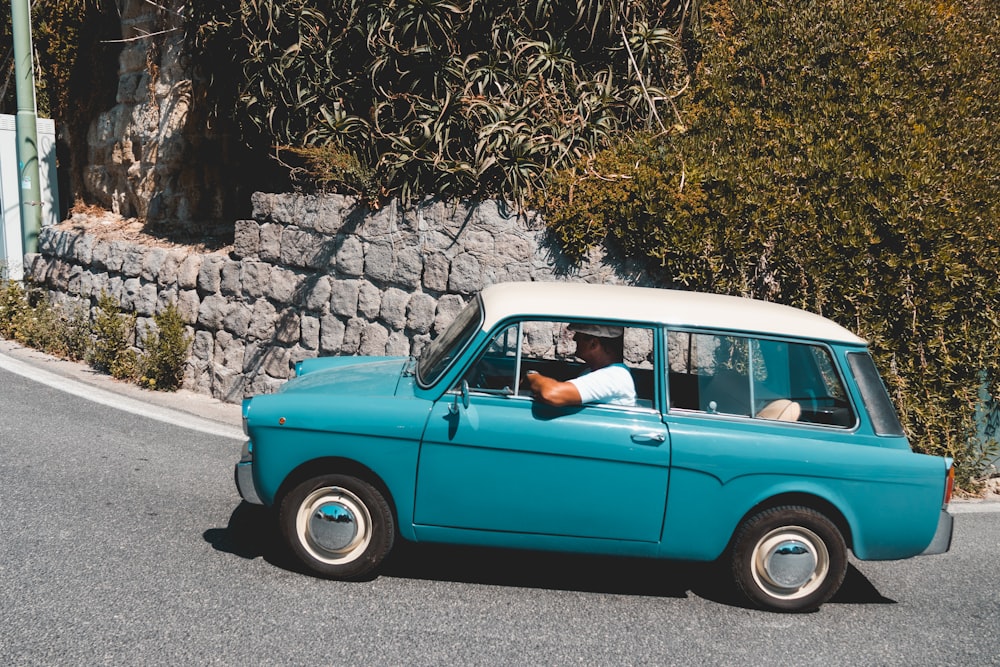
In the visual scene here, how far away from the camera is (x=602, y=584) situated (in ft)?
14.9

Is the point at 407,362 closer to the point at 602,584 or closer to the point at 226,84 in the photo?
the point at 602,584

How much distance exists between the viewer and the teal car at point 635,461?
4.12m

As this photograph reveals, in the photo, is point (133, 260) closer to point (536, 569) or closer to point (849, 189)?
point (536, 569)

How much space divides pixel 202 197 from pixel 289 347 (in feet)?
13.3

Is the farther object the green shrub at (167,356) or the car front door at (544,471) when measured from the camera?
the green shrub at (167,356)

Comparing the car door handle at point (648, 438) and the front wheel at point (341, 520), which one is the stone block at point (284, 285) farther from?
the car door handle at point (648, 438)

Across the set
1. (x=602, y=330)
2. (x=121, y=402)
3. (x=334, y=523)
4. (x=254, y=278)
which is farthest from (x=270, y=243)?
(x=602, y=330)

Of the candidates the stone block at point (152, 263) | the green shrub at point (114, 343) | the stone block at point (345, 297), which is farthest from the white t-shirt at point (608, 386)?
the stone block at point (152, 263)

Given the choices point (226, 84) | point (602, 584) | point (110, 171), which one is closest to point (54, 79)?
point (110, 171)

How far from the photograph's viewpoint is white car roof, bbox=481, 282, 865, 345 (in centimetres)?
428

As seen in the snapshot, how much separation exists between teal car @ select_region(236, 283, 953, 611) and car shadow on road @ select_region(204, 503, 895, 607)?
324 mm

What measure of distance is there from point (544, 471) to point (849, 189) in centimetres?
434

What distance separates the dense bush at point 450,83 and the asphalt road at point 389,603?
371cm

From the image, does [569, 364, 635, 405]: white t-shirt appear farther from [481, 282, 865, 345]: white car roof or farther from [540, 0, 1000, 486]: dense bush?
[540, 0, 1000, 486]: dense bush
